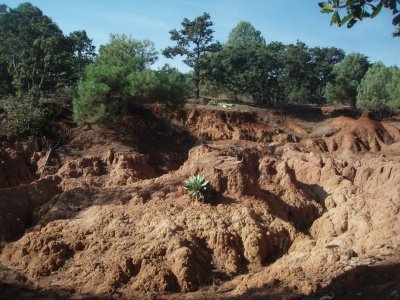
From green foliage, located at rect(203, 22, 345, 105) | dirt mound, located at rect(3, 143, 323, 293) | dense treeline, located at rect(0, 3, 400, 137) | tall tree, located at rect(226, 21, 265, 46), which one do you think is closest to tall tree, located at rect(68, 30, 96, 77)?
dense treeline, located at rect(0, 3, 400, 137)

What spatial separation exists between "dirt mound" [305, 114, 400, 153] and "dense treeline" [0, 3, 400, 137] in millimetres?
6876

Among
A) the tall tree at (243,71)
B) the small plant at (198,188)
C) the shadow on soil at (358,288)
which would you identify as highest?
the tall tree at (243,71)

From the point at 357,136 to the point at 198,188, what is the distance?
70.3ft

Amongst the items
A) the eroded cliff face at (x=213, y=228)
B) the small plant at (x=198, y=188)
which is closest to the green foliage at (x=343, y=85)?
the eroded cliff face at (x=213, y=228)

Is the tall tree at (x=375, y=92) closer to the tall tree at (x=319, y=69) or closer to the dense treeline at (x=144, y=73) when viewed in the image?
the dense treeline at (x=144, y=73)

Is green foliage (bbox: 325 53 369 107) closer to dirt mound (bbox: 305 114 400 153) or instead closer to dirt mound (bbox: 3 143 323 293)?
dirt mound (bbox: 305 114 400 153)

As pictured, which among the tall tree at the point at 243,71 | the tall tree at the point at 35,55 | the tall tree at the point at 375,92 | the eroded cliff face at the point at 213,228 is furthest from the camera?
the tall tree at the point at 375,92

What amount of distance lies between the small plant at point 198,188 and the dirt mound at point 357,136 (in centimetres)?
1672

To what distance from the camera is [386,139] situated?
3553cm

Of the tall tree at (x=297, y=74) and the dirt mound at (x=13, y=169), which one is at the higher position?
the tall tree at (x=297, y=74)

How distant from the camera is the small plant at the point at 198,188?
16562 millimetres

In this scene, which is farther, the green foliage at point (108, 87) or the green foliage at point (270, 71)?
the green foliage at point (270, 71)

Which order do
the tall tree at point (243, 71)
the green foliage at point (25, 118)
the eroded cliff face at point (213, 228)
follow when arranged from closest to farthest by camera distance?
the eroded cliff face at point (213, 228)
the green foliage at point (25, 118)
the tall tree at point (243, 71)

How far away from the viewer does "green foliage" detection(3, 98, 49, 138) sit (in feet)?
87.0
